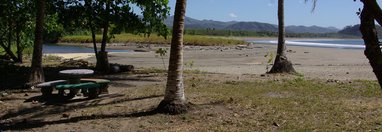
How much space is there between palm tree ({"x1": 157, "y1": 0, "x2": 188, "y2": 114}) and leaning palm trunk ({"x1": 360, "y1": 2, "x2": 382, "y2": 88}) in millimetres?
5724

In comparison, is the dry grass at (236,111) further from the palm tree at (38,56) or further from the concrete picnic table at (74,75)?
the palm tree at (38,56)

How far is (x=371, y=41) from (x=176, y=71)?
5956 millimetres

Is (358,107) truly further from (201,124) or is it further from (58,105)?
(58,105)

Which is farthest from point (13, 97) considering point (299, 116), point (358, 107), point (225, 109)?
→ point (358, 107)

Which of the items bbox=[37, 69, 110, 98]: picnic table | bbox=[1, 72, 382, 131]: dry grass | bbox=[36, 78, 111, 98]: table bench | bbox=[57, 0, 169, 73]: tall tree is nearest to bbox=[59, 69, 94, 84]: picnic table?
bbox=[37, 69, 110, 98]: picnic table

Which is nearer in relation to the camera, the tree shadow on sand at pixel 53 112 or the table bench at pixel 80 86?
the tree shadow on sand at pixel 53 112

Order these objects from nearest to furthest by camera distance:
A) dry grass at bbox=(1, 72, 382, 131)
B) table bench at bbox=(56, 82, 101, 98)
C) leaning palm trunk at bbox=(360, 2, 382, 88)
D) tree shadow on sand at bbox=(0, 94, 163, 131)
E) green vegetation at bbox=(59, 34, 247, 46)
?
leaning palm trunk at bbox=(360, 2, 382, 88) → dry grass at bbox=(1, 72, 382, 131) → tree shadow on sand at bbox=(0, 94, 163, 131) → table bench at bbox=(56, 82, 101, 98) → green vegetation at bbox=(59, 34, 247, 46)

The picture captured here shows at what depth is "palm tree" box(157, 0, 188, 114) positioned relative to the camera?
954 centimetres

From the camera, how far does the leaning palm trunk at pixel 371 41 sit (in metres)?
3.95

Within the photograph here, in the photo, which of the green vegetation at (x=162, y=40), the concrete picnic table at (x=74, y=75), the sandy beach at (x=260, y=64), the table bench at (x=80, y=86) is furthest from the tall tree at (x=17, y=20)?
the green vegetation at (x=162, y=40)

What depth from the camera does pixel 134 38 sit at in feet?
289

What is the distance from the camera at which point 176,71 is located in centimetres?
971

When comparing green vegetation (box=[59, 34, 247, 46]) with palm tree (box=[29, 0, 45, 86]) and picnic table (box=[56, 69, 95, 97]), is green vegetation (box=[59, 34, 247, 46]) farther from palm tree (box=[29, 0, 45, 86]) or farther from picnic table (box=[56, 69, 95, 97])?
picnic table (box=[56, 69, 95, 97])

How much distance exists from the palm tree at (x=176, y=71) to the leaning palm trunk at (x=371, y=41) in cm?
572
